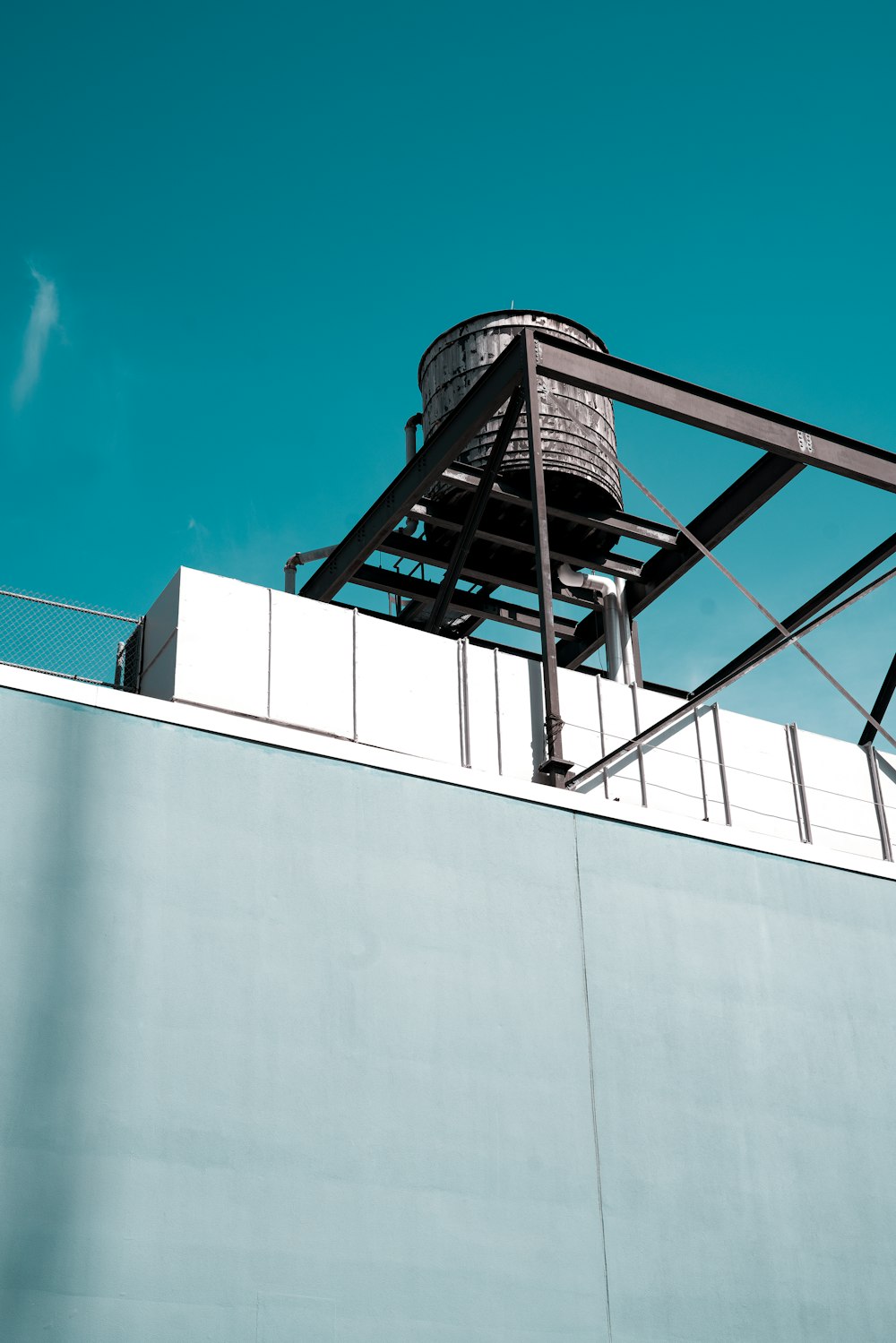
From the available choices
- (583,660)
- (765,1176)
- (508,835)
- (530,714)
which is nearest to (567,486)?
(583,660)

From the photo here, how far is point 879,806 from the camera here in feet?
54.5

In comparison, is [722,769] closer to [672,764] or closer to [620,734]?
[672,764]

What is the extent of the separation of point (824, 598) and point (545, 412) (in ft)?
15.0

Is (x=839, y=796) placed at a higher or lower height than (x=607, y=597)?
lower

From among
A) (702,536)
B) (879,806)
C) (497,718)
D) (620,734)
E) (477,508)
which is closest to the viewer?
(497,718)

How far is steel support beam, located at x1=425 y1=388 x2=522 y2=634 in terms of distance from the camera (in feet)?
55.9

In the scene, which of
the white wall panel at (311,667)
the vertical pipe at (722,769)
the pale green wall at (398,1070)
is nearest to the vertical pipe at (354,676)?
the white wall panel at (311,667)

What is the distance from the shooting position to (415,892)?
1188 centimetres

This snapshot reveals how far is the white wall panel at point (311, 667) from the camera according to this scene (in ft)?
45.1

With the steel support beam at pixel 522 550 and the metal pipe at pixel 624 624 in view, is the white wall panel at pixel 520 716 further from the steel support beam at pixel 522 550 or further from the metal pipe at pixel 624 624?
the metal pipe at pixel 624 624

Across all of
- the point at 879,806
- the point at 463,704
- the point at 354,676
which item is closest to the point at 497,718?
the point at 463,704

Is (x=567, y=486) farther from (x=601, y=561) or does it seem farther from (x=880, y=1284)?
(x=880, y=1284)

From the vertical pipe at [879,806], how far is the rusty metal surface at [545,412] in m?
5.43

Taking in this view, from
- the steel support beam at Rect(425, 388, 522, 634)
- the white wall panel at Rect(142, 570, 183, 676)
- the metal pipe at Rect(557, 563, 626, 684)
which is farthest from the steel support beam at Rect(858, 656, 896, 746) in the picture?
the white wall panel at Rect(142, 570, 183, 676)
